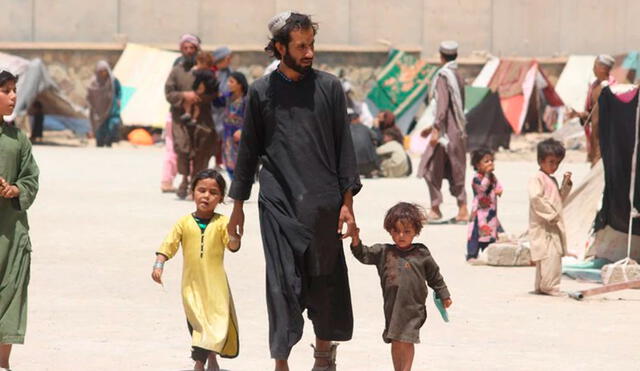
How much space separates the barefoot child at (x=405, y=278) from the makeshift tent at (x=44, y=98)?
67.5ft

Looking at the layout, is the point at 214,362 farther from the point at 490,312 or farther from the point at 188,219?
the point at 490,312

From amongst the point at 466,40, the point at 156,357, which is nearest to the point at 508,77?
the point at 466,40

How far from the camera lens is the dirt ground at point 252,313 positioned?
7.23 meters

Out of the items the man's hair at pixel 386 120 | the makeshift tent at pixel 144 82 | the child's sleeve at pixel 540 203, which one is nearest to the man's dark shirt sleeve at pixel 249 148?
the child's sleeve at pixel 540 203

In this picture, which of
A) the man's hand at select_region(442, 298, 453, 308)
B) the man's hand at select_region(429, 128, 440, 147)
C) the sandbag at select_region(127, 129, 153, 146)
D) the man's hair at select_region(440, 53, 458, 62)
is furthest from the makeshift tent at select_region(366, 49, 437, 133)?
the man's hand at select_region(442, 298, 453, 308)

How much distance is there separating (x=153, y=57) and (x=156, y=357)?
79.2 feet

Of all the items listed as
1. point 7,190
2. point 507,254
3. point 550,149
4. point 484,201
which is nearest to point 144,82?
point 484,201

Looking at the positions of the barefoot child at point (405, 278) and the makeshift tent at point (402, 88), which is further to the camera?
the makeshift tent at point (402, 88)

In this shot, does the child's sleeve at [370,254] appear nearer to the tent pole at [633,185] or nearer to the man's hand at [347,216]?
the man's hand at [347,216]

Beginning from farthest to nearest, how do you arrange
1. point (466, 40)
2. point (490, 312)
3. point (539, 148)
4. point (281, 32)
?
point (466, 40)
point (539, 148)
point (490, 312)
point (281, 32)

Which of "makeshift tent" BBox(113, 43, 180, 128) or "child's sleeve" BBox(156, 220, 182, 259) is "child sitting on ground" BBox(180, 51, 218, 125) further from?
"makeshift tent" BBox(113, 43, 180, 128)

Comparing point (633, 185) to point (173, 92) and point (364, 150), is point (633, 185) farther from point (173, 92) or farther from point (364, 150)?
point (364, 150)

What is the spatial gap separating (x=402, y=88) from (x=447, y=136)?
16083 mm

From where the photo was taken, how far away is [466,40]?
33.2 m
